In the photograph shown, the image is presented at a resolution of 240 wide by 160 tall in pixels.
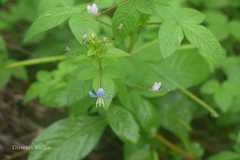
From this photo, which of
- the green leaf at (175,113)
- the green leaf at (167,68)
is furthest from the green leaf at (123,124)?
the green leaf at (175,113)

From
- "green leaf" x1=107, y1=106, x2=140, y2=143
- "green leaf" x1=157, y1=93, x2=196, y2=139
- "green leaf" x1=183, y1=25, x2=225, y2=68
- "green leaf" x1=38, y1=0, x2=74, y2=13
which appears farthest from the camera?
"green leaf" x1=157, y1=93, x2=196, y2=139

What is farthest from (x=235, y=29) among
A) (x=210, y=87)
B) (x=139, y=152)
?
(x=139, y=152)

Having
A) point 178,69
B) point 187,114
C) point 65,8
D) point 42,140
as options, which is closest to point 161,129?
point 187,114

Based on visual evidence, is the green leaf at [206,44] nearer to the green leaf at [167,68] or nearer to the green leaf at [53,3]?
the green leaf at [167,68]

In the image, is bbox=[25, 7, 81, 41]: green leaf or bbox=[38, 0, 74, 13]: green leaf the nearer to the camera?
bbox=[25, 7, 81, 41]: green leaf

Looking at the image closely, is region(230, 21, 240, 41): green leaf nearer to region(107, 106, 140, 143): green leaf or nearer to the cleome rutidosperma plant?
the cleome rutidosperma plant

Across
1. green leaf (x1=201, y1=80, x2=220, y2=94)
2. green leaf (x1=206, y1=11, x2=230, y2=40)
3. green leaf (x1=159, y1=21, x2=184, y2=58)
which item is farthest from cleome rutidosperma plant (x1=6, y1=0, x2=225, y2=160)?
green leaf (x1=206, y1=11, x2=230, y2=40)

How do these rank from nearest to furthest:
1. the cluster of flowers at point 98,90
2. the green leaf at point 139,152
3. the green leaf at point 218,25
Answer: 1. the cluster of flowers at point 98,90
2. the green leaf at point 139,152
3. the green leaf at point 218,25

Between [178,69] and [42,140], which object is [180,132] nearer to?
[178,69]
